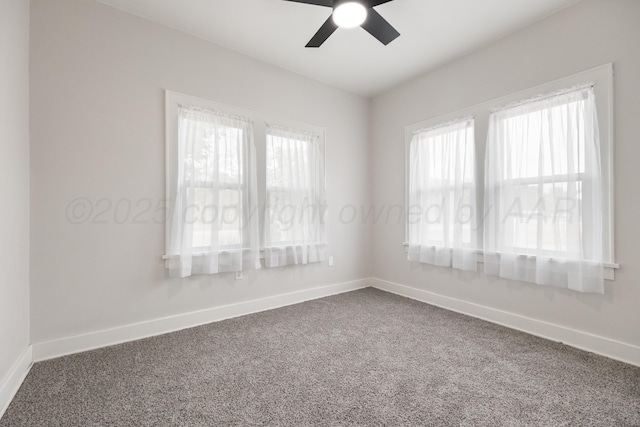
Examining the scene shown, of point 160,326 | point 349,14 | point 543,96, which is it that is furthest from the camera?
point 160,326

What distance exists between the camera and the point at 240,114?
3189 millimetres

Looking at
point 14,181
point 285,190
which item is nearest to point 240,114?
point 285,190

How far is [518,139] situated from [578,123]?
0.44 metres

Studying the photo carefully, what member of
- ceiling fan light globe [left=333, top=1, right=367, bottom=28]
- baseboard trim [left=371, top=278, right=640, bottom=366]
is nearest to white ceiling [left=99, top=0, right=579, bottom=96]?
ceiling fan light globe [left=333, top=1, right=367, bottom=28]

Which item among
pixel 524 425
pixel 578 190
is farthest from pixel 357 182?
pixel 524 425

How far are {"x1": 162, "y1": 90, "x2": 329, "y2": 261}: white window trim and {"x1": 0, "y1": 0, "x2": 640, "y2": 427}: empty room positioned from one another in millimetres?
21

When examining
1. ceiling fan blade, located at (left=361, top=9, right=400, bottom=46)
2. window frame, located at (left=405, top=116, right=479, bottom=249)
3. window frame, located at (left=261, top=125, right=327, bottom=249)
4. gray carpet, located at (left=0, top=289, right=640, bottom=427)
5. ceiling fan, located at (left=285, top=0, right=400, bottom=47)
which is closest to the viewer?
gray carpet, located at (left=0, top=289, right=640, bottom=427)

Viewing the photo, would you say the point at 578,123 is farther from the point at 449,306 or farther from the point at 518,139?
the point at 449,306

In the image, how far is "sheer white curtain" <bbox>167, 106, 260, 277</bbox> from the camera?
2.78 metres

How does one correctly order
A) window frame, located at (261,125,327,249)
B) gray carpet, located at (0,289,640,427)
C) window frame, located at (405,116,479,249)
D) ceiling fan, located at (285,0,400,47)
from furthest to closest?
window frame, located at (261,125,327,249) → window frame, located at (405,116,479,249) → ceiling fan, located at (285,0,400,47) → gray carpet, located at (0,289,640,427)

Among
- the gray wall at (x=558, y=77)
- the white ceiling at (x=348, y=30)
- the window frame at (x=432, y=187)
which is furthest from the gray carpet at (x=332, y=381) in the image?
the white ceiling at (x=348, y=30)

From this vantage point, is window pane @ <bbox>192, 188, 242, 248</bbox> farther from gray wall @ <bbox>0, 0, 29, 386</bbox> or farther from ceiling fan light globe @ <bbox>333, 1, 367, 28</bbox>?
ceiling fan light globe @ <bbox>333, 1, 367, 28</bbox>

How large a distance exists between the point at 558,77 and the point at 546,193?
1025 mm

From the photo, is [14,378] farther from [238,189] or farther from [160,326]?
[238,189]
